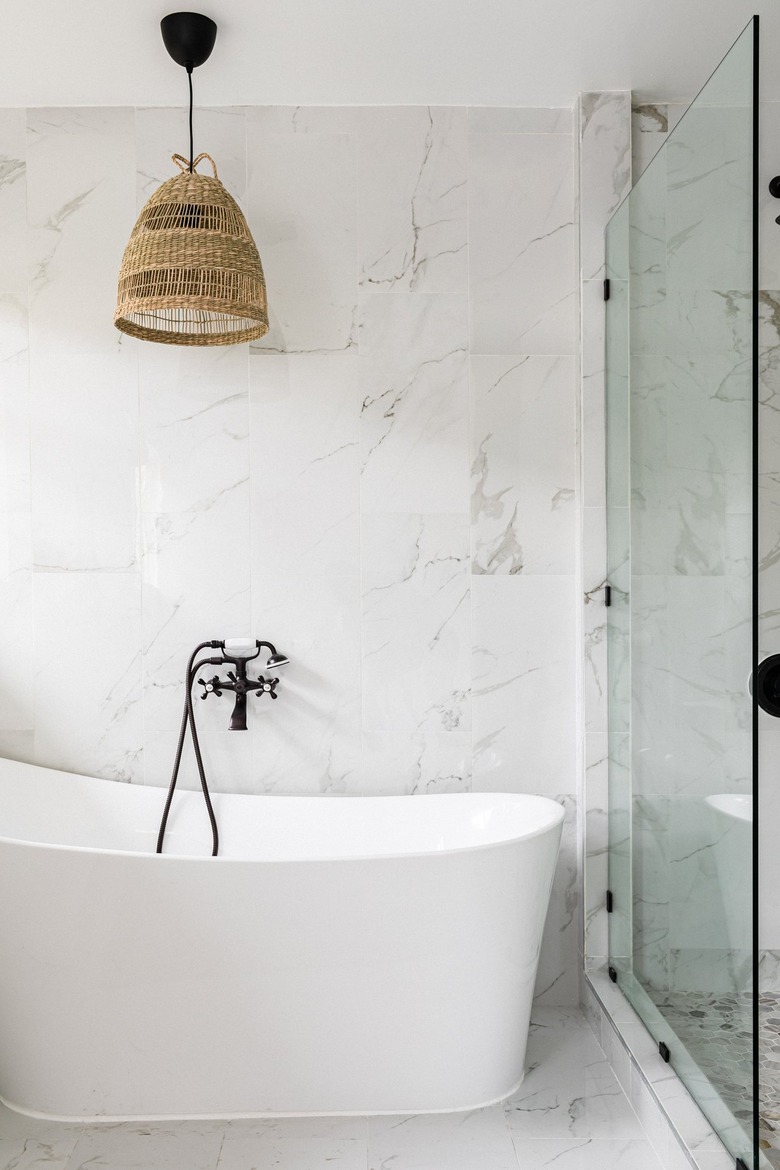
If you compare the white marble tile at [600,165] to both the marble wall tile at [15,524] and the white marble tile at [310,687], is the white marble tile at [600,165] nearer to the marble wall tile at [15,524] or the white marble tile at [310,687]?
the white marble tile at [310,687]

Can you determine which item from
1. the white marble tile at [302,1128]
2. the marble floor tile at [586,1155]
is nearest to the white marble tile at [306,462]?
the white marble tile at [302,1128]

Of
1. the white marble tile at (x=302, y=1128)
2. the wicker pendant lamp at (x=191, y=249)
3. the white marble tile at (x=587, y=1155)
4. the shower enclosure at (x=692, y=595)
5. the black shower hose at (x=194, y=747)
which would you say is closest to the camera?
the shower enclosure at (x=692, y=595)

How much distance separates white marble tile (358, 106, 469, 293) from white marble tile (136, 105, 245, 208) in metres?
0.38

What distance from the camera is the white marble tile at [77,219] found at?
2662mm

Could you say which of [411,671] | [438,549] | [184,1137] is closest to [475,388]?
[438,549]

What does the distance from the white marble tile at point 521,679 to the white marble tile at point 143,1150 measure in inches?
47.1

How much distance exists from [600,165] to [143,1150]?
2903 mm

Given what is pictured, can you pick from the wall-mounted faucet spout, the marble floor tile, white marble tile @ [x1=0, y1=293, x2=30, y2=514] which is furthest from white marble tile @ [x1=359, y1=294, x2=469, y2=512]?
the marble floor tile

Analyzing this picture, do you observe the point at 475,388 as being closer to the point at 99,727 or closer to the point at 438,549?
the point at 438,549

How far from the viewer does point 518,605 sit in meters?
2.70

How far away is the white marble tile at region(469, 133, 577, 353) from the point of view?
2680mm

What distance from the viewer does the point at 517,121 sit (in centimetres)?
267

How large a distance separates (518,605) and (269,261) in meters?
1.31

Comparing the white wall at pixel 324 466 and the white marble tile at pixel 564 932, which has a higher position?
the white wall at pixel 324 466
